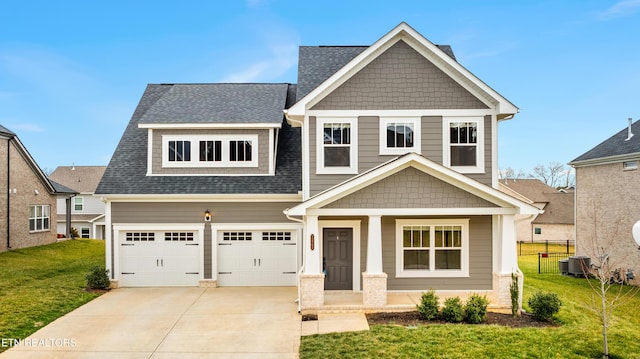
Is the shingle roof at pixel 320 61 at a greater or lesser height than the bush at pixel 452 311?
greater

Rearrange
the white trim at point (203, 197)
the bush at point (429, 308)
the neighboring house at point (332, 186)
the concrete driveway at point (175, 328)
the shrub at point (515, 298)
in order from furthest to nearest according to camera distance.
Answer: the white trim at point (203, 197) → the neighboring house at point (332, 186) → the shrub at point (515, 298) → the bush at point (429, 308) → the concrete driveway at point (175, 328)

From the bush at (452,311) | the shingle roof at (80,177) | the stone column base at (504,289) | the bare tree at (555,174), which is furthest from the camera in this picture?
the bare tree at (555,174)

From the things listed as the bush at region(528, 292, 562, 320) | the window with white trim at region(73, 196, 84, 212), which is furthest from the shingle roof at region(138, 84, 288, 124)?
the window with white trim at region(73, 196, 84, 212)

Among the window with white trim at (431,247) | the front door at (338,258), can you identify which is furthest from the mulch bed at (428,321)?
the front door at (338,258)

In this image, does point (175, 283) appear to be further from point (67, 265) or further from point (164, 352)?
point (67, 265)

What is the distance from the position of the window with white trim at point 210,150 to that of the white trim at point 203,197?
4.66 ft

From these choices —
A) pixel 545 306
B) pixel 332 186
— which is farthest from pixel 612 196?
pixel 332 186

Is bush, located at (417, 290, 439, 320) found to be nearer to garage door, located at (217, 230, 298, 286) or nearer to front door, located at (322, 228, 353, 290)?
front door, located at (322, 228, 353, 290)

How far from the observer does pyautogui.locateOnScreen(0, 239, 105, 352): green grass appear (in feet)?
34.0

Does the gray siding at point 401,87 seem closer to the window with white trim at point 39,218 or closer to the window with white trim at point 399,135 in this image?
the window with white trim at point 399,135

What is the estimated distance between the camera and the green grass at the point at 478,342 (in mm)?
8078

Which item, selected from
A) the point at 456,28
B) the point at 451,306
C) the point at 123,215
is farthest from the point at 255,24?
the point at 451,306

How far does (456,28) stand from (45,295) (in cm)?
2180

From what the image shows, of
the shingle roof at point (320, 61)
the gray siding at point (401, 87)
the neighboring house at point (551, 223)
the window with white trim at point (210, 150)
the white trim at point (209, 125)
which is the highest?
the shingle roof at point (320, 61)
